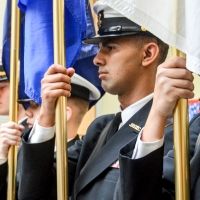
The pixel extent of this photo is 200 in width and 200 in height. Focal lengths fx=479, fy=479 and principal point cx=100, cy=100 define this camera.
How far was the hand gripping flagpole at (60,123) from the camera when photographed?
3.63 ft

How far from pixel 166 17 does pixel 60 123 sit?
44 cm

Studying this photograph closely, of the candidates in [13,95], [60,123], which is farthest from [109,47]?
[13,95]

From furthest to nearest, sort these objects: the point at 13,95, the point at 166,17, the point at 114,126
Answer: the point at 13,95 < the point at 114,126 < the point at 166,17

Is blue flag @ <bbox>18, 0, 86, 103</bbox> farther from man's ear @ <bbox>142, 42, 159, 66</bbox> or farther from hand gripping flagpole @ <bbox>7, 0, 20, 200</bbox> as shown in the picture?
man's ear @ <bbox>142, 42, 159, 66</bbox>

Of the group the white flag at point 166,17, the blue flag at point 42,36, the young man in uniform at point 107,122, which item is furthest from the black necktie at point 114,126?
the white flag at point 166,17

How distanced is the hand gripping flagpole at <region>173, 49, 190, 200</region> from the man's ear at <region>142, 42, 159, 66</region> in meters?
0.36

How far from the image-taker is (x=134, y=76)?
116cm

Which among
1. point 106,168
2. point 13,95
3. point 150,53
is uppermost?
point 150,53

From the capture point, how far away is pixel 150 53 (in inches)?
48.0

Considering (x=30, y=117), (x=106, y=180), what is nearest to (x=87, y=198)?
(x=106, y=180)

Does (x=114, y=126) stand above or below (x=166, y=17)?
below

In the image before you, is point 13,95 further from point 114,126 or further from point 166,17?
point 166,17

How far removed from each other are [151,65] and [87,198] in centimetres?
38

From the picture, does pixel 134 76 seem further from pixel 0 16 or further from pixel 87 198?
pixel 0 16
